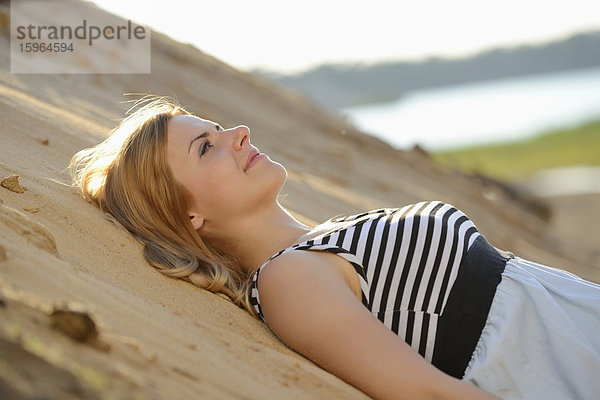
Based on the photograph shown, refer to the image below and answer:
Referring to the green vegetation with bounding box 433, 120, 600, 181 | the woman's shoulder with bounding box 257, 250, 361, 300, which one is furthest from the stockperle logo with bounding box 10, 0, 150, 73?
the green vegetation with bounding box 433, 120, 600, 181

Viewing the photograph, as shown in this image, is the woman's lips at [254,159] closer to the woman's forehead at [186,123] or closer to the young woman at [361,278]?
the young woman at [361,278]

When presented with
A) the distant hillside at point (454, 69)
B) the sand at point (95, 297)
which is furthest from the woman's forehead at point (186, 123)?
the distant hillside at point (454, 69)

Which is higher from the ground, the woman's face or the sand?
the woman's face

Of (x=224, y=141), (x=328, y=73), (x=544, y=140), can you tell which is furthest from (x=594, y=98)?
(x=224, y=141)

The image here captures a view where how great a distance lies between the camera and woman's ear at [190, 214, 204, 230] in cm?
271

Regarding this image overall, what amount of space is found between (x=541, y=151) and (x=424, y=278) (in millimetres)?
23125

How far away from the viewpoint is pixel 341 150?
7.05 meters

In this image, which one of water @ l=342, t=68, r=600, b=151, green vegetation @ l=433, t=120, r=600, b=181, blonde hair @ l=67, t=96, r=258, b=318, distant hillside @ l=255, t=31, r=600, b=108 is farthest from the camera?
distant hillside @ l=255, t=31, r=600, b=108

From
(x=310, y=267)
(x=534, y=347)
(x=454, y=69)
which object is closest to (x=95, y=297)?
(x=310, y=267)

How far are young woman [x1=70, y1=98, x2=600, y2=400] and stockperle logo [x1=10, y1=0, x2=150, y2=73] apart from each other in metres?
2.72

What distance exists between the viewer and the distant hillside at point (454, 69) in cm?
3828

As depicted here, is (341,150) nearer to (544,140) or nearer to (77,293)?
(77,293)

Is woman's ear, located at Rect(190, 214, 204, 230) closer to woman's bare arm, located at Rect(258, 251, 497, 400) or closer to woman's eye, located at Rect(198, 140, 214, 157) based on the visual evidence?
woman's eye, located at Rect(198, 140, 214, 157)

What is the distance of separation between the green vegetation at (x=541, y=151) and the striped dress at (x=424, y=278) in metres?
19.2
